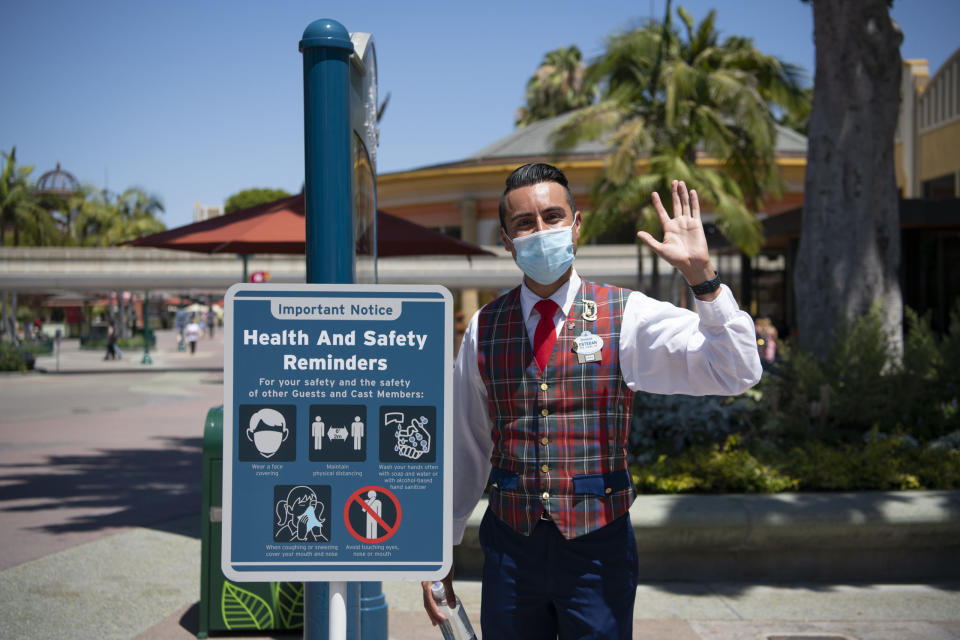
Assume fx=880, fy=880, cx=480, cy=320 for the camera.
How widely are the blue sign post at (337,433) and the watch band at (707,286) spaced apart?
2.08 ft

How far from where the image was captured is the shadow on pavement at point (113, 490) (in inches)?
296

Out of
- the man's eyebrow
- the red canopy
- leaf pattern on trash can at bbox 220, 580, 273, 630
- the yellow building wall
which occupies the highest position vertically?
the yellow building wall

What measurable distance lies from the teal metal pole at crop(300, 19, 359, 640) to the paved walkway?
9.02ft

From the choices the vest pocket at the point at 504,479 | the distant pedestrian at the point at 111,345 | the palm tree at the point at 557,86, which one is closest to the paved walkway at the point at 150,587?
the vest pocket at the point at 504,479

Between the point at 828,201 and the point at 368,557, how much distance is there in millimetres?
7392

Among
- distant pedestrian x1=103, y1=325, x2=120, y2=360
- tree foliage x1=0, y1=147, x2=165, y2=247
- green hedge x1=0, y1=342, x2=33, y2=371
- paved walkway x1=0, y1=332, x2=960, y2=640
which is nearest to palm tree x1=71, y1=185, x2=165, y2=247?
tree foliage x1=0, y1=147, x2=165, y2=247

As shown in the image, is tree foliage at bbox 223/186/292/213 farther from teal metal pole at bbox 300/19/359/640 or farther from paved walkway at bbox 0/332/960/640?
teal metal pole at bbox 300/19/359/640

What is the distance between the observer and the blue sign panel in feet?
7.16

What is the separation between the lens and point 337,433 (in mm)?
2213

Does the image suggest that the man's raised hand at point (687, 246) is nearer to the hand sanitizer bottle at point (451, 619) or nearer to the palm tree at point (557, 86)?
the hand sanitizer bottle at point (451, 619)

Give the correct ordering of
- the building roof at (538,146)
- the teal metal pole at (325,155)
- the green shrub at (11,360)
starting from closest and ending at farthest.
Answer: the teal metal pole at (325,155) → the green shrub at (11,360) → the building roof at (538,146)

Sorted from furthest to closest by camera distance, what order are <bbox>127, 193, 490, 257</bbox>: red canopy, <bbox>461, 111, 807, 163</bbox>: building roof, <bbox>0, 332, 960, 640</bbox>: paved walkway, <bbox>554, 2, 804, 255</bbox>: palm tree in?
<bbox>461, 111, 807, 163</bbox>: building roof < <bbox>554, 2, 804, 255</bbox>: palm tree < <bbox>127, 193, 490, 257</bbox>: red canopy < <bbox>0, 332, 960, 640</bbox>: paved walkway

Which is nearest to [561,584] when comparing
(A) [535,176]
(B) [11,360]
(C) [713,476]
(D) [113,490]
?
(A) [535,176]

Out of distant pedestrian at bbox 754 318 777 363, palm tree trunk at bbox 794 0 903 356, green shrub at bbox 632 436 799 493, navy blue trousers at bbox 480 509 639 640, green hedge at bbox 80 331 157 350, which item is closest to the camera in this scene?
navy blue trousers at bbox 480 509 639 640
